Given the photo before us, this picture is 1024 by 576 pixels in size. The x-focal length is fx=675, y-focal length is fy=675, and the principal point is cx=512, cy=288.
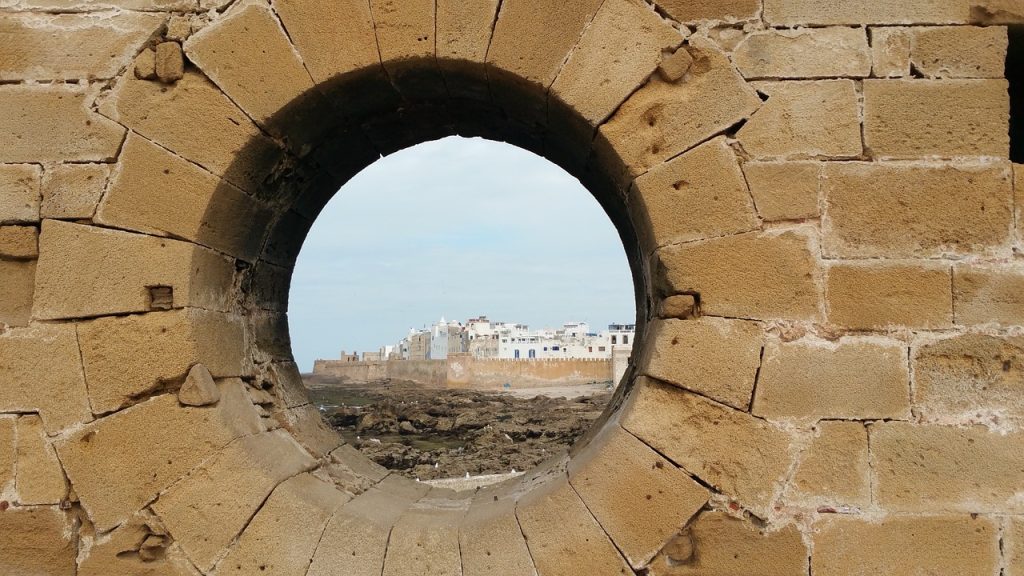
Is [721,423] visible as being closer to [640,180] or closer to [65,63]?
[640,180]

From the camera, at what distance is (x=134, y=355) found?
115 inches

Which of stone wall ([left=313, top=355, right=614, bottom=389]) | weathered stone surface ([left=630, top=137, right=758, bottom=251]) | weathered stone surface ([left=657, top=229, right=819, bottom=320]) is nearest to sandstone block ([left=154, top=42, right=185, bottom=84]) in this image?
weathered stone surface ([left=630, top=137, right=758, bottom=251])

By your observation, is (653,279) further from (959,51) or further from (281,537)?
(281,537)

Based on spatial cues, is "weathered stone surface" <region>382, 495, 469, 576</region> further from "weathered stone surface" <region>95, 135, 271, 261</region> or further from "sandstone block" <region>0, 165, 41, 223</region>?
"sandstone block" <region>0, 165, 41, 223</region>

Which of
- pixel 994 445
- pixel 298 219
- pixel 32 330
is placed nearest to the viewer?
pixel 994 445

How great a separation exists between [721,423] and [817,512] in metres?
0.52

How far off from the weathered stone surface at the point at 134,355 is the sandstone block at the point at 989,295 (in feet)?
10.8

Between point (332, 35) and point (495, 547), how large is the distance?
7.68 ft

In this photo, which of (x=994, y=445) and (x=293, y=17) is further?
(x=293, y=17)

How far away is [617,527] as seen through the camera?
2793mm

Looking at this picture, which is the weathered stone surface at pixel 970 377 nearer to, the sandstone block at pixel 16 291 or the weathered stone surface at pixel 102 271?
the weathered stone surface at pixel 102 271

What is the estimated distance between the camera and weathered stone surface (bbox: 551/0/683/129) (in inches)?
115

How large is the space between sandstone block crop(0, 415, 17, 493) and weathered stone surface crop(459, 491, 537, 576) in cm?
196

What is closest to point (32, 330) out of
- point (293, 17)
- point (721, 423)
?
point (293, 17)
